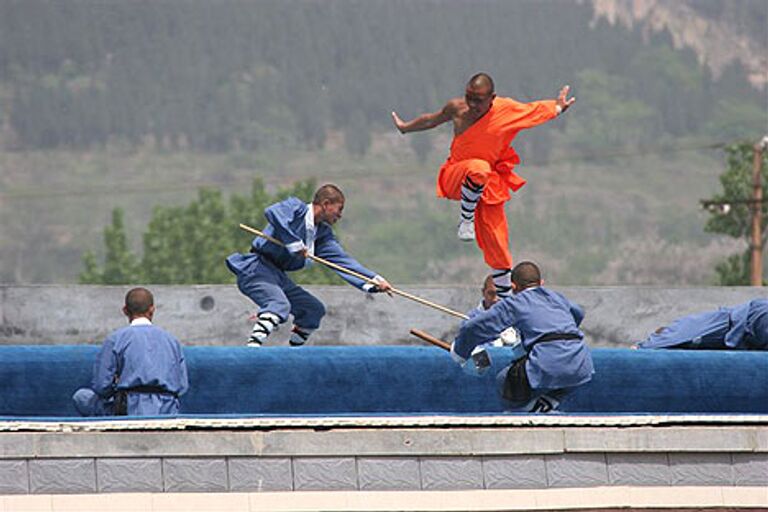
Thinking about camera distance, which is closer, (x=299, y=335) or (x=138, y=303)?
(x=138, y=303)

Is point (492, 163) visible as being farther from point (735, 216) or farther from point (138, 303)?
point (735, 216)

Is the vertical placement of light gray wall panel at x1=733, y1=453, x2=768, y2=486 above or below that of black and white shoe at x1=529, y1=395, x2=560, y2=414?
below

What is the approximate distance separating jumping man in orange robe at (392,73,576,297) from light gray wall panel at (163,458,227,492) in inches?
202

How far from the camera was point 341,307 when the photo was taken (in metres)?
14.1

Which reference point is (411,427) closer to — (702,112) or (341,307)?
(341,307)

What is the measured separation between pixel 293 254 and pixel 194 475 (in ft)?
14.6

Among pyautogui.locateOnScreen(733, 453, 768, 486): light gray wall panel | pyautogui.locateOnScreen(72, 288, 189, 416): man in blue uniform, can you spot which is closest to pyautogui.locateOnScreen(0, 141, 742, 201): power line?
pyautogui.locateOnScreen(72, 288, 189, 416): man in blue uniform

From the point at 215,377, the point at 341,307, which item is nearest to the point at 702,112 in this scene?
the point at 341,307

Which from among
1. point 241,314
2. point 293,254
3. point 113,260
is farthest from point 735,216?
point 293,254

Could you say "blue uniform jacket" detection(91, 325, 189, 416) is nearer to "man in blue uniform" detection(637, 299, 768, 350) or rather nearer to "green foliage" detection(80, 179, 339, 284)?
"man in blue uniform" detection(637, 299, 768, 350)

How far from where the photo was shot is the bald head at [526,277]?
30.4 ft

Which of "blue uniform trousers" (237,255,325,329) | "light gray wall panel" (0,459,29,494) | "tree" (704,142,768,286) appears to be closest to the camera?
"light gray wall panel" (0,459,29,494)

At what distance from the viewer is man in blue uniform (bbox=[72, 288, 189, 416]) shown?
8.82 m

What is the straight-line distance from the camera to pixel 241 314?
1409 cm
